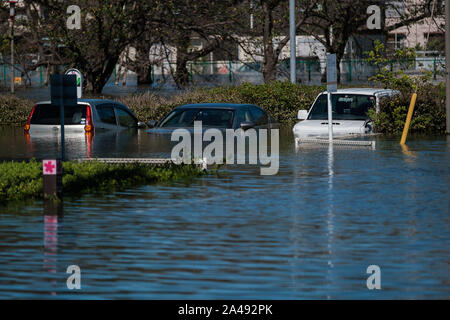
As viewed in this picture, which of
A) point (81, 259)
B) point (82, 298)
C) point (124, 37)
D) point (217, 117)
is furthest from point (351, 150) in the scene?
point (124, 37)

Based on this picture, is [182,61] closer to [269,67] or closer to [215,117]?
[269,67]

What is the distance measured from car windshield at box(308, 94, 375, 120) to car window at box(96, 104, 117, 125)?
5559mm

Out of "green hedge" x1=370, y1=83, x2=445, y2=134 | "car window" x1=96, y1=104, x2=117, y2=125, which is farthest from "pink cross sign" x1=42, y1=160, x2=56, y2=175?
"green hedge" x1=370, y1=83, x2=445, y2=134

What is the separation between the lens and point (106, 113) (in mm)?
30844

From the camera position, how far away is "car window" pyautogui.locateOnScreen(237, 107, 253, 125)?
90.2 feet

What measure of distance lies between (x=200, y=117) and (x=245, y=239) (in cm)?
1543

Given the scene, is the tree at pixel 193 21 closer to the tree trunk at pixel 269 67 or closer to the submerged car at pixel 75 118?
the tree trunk at pixel 269 67

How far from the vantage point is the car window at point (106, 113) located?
30453 millimetres

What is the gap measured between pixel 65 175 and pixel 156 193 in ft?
6.57

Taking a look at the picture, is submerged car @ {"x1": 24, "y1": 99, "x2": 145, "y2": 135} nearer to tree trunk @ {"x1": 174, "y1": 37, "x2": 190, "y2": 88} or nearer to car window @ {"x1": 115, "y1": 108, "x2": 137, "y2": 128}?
car window @ {"x1": 115, "y1": 108, "x2": 137, "y2": 128}

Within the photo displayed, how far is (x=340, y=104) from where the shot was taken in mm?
29641

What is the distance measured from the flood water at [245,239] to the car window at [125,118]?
35.6ft
